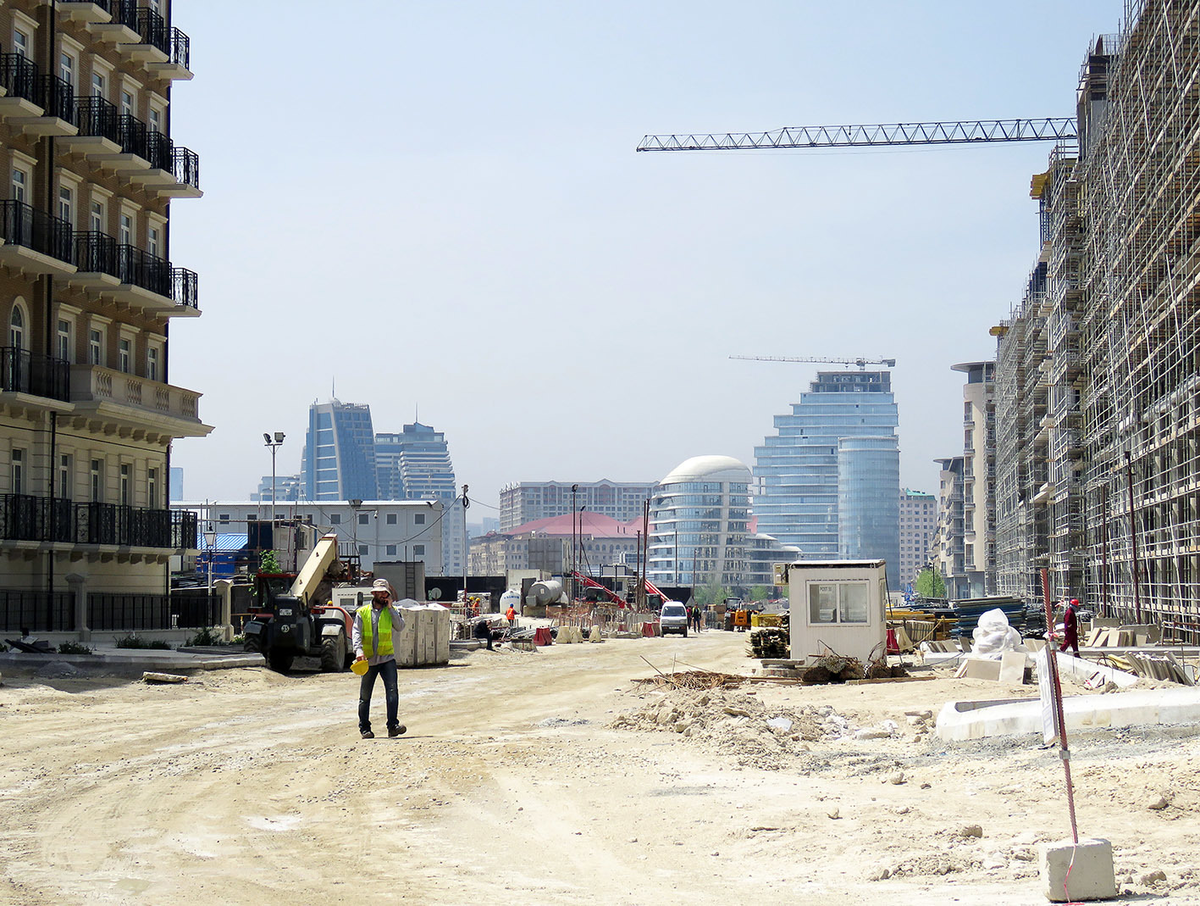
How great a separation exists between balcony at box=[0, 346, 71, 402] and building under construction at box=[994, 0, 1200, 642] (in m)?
27.4

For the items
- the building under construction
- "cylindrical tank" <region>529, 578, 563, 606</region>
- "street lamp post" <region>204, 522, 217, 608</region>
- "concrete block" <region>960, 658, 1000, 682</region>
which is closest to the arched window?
"street lamp post" <region>204, 522, 217, 608</region>

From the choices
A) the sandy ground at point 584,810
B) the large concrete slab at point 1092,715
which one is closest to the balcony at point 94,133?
the sandy ground at point 584,810

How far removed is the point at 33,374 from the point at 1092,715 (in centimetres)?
2806

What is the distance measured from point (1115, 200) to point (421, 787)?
39.4m

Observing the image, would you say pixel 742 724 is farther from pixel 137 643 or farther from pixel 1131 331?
pixel 1131 331

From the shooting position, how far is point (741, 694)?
71.7 feet

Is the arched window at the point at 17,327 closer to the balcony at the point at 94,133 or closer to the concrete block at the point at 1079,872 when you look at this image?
the balcony at the point at 94,133

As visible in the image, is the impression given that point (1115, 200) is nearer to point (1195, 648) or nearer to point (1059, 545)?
point (1195, 648)

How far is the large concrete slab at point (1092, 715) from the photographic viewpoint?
43.2ft

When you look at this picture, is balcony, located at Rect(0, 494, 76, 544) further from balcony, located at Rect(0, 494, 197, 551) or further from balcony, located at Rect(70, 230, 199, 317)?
balcony, located at Rect(70, 230, 199, 317)

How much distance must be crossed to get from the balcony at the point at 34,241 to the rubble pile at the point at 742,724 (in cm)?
2059

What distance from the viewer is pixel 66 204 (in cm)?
3575

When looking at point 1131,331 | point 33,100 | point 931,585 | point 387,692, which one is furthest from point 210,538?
point 931,585

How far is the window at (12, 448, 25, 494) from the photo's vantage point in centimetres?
3353
